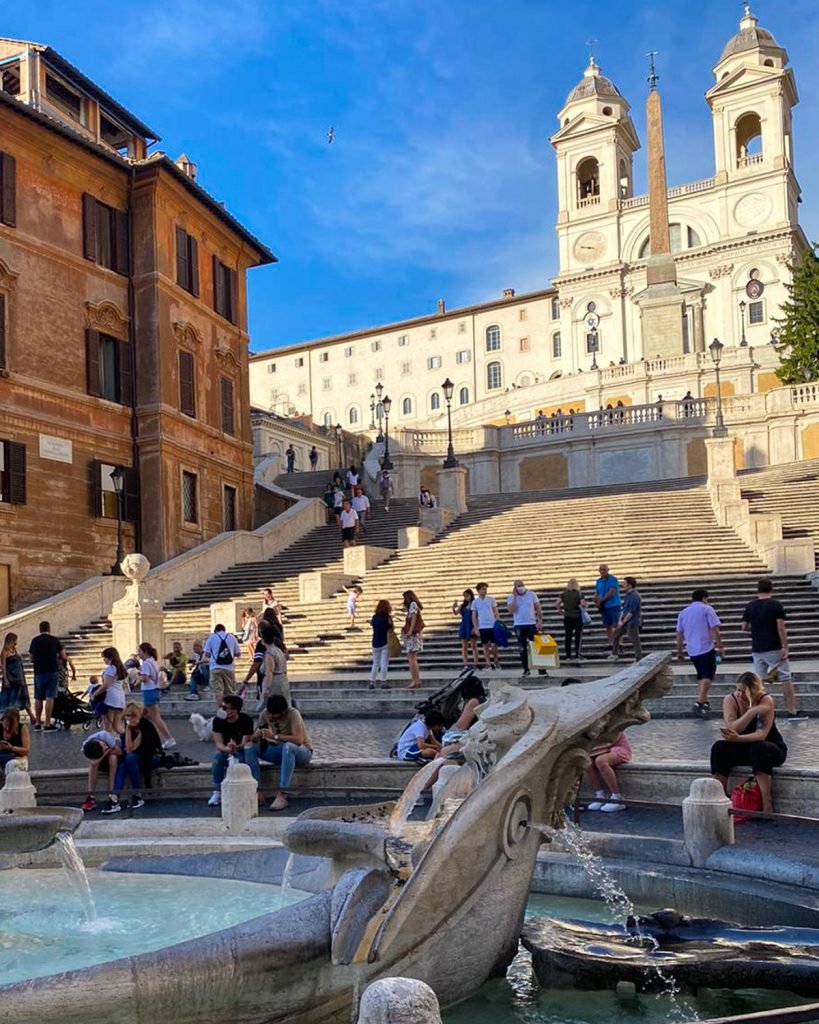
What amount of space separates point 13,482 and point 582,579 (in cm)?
1285

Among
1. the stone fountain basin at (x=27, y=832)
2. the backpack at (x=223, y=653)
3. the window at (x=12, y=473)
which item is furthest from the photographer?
the window at (x=12, y=473)

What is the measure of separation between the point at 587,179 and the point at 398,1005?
281ft

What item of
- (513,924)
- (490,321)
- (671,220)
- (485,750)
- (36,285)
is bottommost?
(513,924)

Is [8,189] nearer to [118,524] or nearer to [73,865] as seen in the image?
[118,524]

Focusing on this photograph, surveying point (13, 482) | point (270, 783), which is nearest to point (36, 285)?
point (13, 482)

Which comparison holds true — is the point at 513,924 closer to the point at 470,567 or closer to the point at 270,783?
the point at 270,783

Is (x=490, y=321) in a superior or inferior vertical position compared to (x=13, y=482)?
superior

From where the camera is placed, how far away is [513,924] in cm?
495

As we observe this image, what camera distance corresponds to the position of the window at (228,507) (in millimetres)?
31953

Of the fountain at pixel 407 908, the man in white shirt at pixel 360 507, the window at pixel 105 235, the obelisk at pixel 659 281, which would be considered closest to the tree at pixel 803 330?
the obelisk at pixel 659 281

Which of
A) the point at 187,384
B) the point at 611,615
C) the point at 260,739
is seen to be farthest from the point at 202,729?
the point at 187,384

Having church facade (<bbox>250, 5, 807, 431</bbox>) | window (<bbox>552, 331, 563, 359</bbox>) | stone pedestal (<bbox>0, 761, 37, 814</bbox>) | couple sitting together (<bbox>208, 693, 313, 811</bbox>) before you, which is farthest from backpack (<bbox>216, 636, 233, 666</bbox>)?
window (<bbox>552, 331, 563, 359</bbox>)

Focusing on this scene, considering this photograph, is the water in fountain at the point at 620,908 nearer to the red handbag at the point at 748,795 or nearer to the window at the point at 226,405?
the red handbag at the point at 748,795

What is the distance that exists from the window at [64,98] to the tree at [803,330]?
1158 inches
